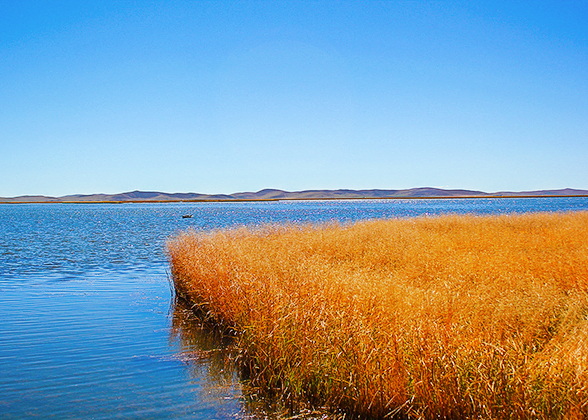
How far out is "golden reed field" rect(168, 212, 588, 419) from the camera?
5284mm

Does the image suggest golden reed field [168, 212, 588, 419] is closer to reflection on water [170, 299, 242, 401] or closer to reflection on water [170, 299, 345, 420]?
reflection on water [170, 299, 345, 420]

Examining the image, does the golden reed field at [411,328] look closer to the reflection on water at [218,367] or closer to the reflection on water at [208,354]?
the reflection on water at [218,367]

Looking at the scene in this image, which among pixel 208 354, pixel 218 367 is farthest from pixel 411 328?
pixel 208 354

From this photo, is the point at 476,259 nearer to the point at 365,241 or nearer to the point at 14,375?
the point at 365,241

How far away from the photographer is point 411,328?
6.54m

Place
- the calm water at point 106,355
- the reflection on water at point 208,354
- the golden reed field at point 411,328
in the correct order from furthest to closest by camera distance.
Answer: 1. the reflection on water at point 208,354
2. the calm water at point 106,355
3. the golden reed field at point 411,328

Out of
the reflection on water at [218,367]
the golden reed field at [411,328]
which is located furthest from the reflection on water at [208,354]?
the golden reed field at [411,328]

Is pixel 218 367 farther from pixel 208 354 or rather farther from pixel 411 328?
pixel 411 328

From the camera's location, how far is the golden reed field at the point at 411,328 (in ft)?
17.3

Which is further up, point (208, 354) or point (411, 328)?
point (411, 328)

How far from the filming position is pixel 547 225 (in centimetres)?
2178

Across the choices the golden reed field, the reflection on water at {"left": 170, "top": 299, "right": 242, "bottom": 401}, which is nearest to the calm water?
the reflection on water at {"left": 170, "top": 299, "right": 242, "bottom": 401}

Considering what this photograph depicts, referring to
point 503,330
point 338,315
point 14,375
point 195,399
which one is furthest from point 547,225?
point 14,375

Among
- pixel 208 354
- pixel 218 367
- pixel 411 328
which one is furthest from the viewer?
pixel 208 354
